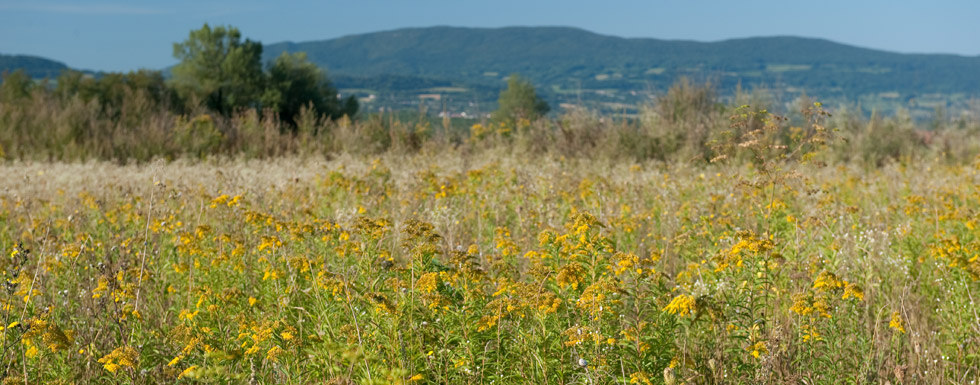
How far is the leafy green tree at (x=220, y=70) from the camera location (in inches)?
912

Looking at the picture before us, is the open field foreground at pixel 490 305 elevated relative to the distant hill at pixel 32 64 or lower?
lower

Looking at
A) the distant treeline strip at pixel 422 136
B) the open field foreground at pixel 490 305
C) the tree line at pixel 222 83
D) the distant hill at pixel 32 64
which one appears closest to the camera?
the open field foreground at pixel 490 305

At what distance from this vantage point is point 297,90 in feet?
79.5

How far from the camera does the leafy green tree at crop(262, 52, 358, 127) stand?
75.1 feet

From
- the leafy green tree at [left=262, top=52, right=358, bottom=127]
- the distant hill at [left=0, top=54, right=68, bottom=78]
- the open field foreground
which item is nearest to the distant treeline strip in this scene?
the leafy green tree at [left=262, top=52, right=358, bottom=127]

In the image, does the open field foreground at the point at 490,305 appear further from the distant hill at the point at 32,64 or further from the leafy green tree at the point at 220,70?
the distant hill at the point at 32,64

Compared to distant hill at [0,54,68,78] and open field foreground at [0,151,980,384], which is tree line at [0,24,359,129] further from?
distant hill at [0,54,68,78]

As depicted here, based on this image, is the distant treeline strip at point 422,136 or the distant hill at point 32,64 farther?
the distant hill at point 32,64

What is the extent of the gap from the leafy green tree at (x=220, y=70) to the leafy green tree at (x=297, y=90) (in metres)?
0.60

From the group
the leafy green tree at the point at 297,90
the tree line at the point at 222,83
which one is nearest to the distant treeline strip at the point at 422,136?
the tree line at the point at 222,83

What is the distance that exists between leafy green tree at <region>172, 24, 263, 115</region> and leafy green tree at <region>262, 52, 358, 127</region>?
0.60 meters

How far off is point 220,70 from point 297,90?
329 centimetres

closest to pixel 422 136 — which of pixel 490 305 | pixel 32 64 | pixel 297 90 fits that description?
pixel 297 90

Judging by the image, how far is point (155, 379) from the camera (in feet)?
10.4
